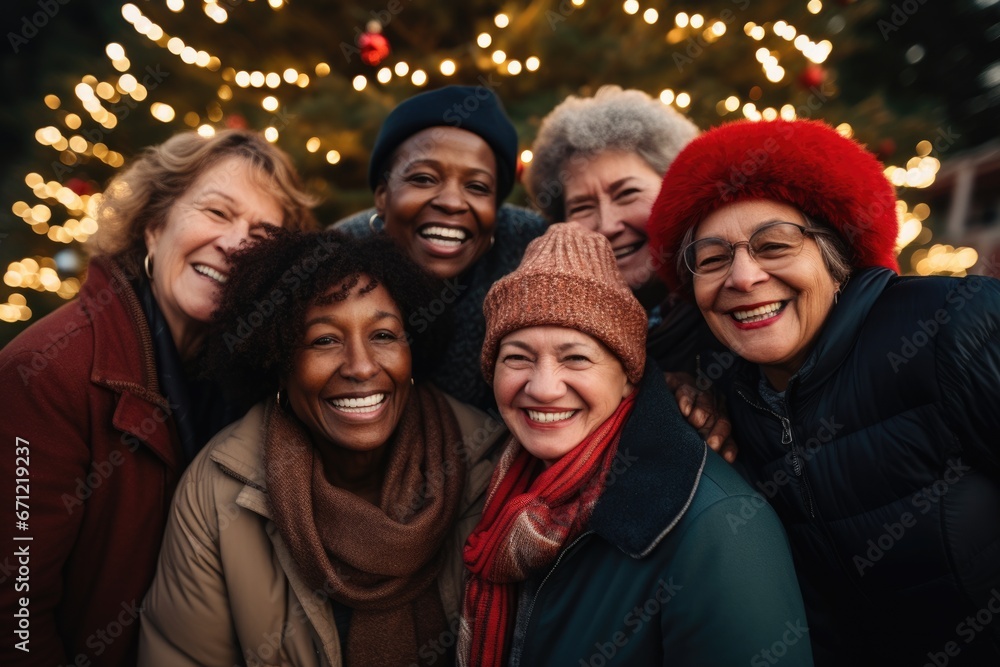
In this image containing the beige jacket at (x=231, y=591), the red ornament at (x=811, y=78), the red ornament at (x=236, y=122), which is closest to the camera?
the beige jacket at (x=231, y=591)

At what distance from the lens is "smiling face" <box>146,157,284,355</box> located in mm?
2559

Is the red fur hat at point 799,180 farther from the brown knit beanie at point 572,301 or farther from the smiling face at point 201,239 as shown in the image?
the smiling face at point 201,239

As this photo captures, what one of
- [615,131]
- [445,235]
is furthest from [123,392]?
[615,131]

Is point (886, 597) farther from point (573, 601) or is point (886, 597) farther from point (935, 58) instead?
point (935, 58)

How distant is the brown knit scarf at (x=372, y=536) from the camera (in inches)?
82.0

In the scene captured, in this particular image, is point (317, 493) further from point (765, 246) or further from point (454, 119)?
point (454, 119)

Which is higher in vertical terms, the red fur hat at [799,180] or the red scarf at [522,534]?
the red fur hat at [799,180]

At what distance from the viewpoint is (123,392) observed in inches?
90.1

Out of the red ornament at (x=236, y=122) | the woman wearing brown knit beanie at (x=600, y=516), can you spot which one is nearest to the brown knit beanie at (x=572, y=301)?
the woman wearing brown knit beanie at (x=600, y=516)

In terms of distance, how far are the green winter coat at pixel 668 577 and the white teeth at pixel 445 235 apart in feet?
4.95

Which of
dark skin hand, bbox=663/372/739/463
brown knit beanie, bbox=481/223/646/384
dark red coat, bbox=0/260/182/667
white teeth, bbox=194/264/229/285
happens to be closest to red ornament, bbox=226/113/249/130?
white teeth, bbox=194/264/229/285

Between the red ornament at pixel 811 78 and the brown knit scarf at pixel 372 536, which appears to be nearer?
the brown knit scarf at pixel 372 536

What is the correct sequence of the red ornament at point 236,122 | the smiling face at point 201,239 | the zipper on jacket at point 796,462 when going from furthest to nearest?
the red ornament at point 236,122 → the smiling face at point 201,239 → the zipper on jacket at point 796,462

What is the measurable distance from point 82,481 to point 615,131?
2.73m
